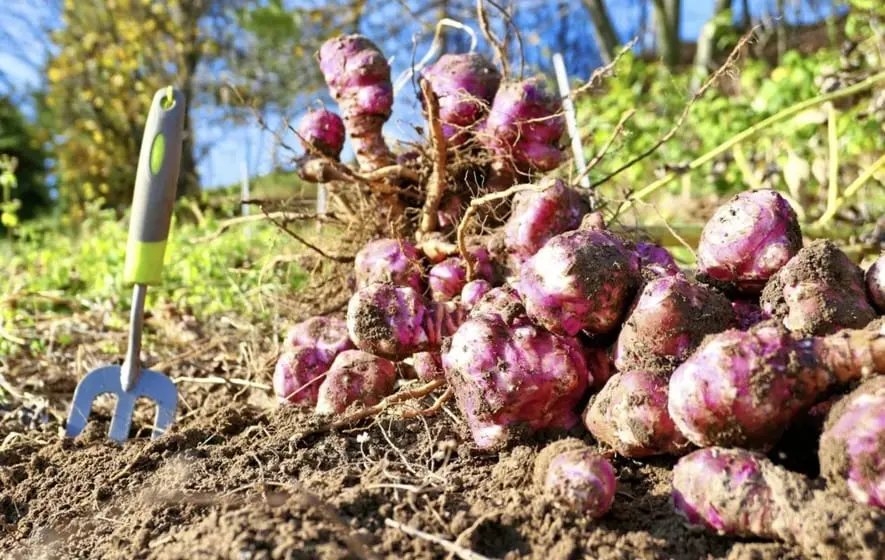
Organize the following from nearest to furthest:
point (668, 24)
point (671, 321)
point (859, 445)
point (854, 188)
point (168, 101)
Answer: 1. point (859, 445)
2. point (671, 321)
3. point (168, 101)
4. point (854, 188)
5. point (668, 24)

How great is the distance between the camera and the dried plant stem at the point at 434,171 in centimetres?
151

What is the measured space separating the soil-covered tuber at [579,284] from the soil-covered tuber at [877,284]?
1.09 feet

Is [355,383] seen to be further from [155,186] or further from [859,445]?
[859,445]

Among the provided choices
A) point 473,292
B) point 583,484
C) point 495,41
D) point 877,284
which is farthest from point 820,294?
point 495,41

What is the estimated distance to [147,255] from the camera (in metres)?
1.66

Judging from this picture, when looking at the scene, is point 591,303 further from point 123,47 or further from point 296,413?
point 123,47

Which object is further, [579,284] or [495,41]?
[495,41]

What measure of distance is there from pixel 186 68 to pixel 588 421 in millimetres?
9964

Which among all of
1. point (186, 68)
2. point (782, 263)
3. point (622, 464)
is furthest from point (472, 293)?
point (186, 68)

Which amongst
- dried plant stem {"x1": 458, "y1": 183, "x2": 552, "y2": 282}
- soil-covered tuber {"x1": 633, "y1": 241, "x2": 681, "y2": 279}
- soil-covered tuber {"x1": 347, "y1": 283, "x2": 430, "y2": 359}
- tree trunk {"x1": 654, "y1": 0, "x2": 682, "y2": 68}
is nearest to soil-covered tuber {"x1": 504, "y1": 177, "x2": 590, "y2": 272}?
dried plant stem {"x1": 458, "y1": 183, "x2": 552, "y2": 282}

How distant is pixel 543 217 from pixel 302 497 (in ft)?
2.32

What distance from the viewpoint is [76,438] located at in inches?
59.7

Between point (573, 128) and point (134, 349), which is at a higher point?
point (573, 128)

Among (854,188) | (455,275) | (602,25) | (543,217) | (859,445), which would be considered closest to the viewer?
(859,445)
